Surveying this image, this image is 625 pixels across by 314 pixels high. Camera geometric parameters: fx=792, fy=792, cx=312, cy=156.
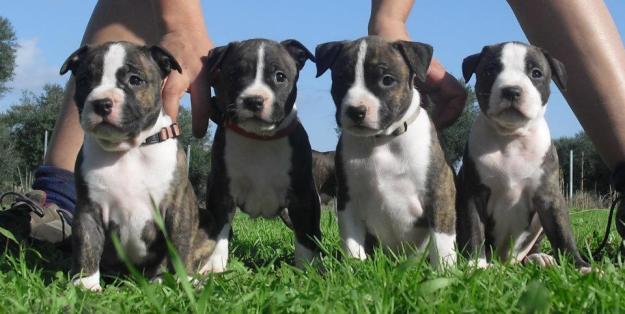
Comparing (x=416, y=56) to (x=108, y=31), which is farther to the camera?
(x=108, y=31)

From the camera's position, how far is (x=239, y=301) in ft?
9.69

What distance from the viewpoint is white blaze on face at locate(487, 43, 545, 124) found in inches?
187

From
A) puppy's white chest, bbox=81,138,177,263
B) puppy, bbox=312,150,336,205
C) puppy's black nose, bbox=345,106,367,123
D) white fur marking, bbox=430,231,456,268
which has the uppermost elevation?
puppy's black nose, bbox=345,106,367,123

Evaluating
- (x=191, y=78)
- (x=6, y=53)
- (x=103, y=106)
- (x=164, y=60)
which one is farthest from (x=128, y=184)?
(x=6, y=53)

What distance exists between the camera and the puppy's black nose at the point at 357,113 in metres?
4.70

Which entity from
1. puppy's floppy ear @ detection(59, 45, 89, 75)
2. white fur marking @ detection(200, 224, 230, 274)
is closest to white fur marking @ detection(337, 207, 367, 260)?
white fur marking @ detection(200, 224, 230, 274)

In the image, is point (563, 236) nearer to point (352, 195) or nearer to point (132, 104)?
point (352, 195)

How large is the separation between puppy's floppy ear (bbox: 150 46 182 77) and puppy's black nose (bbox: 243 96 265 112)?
1.49 ft

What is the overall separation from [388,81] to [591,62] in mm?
1616

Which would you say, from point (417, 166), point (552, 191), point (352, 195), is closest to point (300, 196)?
point (352, 195)

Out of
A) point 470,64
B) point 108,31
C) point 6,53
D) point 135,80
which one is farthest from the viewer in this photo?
point 6,53

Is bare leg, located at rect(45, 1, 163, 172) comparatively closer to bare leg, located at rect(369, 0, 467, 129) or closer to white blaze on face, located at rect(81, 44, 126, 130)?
bare leg, located at rect(369, 0, 467, 129)

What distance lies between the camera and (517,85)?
4.74m

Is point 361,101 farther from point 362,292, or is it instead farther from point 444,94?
point 362,292
